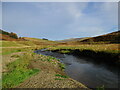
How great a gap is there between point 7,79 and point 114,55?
1715 centimetres

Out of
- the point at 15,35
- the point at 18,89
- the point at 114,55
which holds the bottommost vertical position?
the point at 18,89

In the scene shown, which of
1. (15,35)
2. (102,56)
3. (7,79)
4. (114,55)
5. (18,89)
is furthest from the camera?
(15,35)

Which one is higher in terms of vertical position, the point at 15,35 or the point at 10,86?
the point at 15,35

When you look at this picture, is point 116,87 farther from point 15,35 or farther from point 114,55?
point 15,35

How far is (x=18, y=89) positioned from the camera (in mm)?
7176

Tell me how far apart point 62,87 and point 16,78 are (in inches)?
193

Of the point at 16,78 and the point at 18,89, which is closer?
the point at 18,89

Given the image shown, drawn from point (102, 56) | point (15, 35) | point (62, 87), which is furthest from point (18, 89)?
point (15, 35)

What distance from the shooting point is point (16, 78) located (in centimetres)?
897

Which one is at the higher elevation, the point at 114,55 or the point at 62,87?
the point at 114,55

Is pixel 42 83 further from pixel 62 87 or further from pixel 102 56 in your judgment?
pixel 102 56

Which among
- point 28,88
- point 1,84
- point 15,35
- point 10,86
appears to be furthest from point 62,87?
point 15,35

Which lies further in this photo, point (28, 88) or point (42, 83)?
point (42, 83)

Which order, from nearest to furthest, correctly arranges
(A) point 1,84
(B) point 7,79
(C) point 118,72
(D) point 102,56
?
(A) point 1,84 → (B) point 7,79 → (C) point 118,72 → (D) point 102,56
